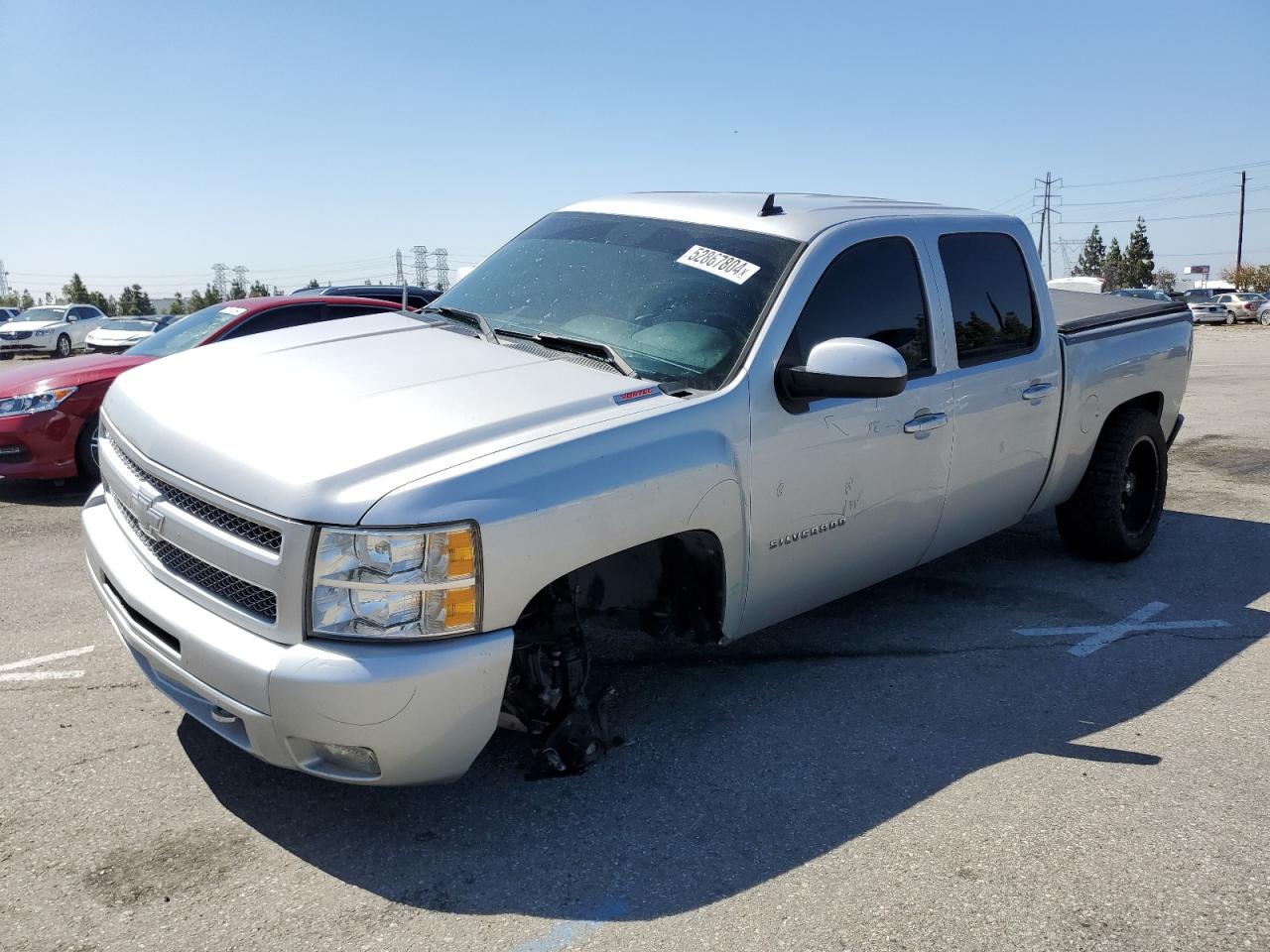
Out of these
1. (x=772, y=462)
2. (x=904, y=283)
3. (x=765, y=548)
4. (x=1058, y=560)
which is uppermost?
(x=904, y=283)

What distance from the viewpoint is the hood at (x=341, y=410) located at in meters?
2.82

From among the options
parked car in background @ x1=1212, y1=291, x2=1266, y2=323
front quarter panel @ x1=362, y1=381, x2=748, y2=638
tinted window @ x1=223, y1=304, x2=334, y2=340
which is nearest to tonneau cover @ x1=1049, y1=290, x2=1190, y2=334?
front quarter panel @ x1=362, y1=381, x2=748, y2=638

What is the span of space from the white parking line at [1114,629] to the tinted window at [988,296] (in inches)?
50.3

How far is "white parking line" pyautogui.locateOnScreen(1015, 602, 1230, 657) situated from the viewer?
476 cm

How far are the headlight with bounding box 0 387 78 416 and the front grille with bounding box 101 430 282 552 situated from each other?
4933mm

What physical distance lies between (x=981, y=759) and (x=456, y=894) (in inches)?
71.9

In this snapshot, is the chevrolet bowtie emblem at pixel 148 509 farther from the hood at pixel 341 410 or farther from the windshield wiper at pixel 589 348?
the windshield wiper at pixel 589 348

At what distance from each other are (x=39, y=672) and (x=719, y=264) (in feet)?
10.2

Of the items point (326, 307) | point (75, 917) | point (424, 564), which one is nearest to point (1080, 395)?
point (424, 564)

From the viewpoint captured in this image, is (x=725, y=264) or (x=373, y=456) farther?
(x=725, y=264)

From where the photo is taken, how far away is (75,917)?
2684 mm

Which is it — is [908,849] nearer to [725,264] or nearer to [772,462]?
→ [772,462]

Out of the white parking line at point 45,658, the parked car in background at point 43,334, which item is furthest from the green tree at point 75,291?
the white parking line at point 45,658

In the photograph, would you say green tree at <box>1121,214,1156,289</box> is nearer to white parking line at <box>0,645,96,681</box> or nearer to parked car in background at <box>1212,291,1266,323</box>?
parked car in background at <box>1212,291,1266,323</box>
